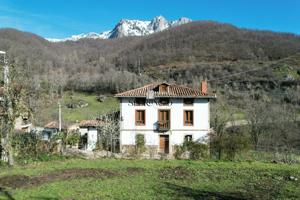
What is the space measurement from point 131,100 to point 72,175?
21038mm

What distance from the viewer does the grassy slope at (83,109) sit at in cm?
7136

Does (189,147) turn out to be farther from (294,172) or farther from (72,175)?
(72,175)

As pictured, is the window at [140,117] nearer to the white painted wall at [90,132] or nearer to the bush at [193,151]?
the white painted wall at [90,132]

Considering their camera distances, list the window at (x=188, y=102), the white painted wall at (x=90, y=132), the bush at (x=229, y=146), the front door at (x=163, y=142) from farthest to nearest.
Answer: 1. the white painted wall at (x=90, y=132)
2. the window at (x=188, y=102)
3. the front door at (x=163, y=142)
4. the bush at (x=229, y=146)

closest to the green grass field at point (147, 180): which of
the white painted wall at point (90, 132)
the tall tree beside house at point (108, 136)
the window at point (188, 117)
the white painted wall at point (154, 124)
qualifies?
the tall tree beside house at point (108, 136)

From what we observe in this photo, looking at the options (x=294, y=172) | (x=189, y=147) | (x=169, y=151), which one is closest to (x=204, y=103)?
(x=169, y=151)

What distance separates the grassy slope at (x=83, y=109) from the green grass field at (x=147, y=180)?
141 ft

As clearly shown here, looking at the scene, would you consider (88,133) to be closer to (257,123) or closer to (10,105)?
(10,105)

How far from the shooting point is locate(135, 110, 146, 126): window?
39312mm

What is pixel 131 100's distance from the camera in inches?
1551

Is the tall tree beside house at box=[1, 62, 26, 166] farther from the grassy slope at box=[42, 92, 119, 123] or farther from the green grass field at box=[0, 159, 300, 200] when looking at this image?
the grassy slope at box=[42, 92, 119, 123]

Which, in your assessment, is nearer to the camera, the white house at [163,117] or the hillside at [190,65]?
the white house at [163,117]

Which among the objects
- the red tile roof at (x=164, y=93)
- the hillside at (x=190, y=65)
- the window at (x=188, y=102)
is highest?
the hillside at (x=190, y=65)

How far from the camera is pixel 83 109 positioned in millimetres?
84438
